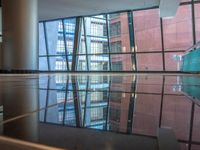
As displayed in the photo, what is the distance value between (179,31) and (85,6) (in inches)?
228

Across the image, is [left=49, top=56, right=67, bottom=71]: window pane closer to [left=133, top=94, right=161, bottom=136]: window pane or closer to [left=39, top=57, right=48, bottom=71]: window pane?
[left=39, top=57, right=48, bottom=71]: window pane

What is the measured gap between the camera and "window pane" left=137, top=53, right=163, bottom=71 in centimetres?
1736

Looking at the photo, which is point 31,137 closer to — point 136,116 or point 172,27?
point 136,116

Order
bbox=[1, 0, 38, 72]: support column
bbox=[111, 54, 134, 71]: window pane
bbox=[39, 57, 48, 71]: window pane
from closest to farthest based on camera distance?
bbox=[1, 0, 38, 72]: support column, bbox=[111, 54, 134, 71]: window pane, bbox=[39, 57, 48, 71]: window pane

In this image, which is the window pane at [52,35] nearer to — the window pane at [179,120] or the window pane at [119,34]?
the window pane at [119,34]

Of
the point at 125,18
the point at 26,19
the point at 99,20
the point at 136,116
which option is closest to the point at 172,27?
the point at 125,18

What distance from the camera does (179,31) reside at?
17141 millimetres

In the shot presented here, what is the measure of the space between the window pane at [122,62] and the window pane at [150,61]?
601 millimetres

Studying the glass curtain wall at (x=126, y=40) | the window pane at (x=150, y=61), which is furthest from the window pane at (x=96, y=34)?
the window pane at (x=150, y=61)

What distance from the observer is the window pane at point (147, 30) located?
1712cm

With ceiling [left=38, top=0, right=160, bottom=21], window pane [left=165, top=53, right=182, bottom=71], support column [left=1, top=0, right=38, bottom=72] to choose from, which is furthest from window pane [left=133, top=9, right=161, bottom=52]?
support column [left=1, top=0, right=38, bottom=72]

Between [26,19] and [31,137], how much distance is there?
27.3 feet

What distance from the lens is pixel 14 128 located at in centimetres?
88

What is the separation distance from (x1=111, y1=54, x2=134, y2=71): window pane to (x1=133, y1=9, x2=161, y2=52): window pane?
967 millimetres
